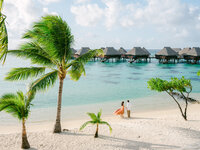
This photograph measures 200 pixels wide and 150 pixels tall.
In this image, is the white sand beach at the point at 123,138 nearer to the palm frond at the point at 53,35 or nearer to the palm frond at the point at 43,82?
the palm frond at the point at 43,82

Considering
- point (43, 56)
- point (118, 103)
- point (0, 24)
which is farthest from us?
point (118, 103)

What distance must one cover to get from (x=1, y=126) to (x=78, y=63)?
643cm

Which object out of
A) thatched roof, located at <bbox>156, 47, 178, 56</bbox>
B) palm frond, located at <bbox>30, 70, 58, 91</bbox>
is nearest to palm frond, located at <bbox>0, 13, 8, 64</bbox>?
palm frond, located at <bbox>30, 70, 58, 91</bbox>

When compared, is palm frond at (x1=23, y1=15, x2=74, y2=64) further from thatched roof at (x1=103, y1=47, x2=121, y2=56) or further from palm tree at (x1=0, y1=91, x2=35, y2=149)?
thatched roof at (x1=103, y1=47, x2=121, y2=56)

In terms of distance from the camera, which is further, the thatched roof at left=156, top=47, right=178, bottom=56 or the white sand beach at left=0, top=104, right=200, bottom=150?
the thatched roof at left=156, top=47, right=178, bottom=56

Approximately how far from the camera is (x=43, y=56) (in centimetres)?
721

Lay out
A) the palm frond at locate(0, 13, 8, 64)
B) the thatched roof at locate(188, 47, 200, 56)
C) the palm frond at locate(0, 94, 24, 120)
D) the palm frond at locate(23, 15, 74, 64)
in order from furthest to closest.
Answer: the thatched roof at locate(188, 47, 200, 56)
the palm frond at locate(23, 15, 74, 64)
the palm frond at locate(0, 94, 24, 120)
the palm frond at locate(0, 13, 8, 64)

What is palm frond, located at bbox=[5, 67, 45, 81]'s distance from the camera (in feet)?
21.9

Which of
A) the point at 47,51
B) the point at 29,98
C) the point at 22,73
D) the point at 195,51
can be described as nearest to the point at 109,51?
the point at 195,51

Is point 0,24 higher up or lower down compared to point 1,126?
higher up

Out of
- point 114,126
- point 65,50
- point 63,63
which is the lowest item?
point 114,126

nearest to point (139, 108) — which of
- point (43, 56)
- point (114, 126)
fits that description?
point (114, 126)

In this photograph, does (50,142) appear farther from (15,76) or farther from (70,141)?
(15,76)

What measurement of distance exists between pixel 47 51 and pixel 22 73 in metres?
1.21
